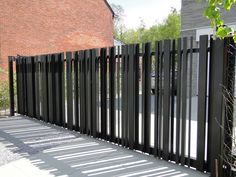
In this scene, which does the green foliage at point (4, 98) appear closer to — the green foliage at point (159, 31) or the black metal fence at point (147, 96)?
the black metal fence at point (147, 96)

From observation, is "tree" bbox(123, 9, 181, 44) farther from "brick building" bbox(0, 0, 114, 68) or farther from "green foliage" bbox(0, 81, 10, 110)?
"green foliage" bbox(0, 81, 10, 110)

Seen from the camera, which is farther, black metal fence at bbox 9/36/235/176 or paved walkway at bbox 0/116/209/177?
paved walkway at bbox 0/116/209/177

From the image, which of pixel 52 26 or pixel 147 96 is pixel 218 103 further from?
pixel 52 26

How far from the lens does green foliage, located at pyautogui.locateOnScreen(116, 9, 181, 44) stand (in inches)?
1508

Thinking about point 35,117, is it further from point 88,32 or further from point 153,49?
point 88,32

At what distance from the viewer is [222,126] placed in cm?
393

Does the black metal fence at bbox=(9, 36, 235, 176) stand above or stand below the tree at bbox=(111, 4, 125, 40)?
below

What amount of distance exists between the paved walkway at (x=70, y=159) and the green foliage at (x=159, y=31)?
100 feet

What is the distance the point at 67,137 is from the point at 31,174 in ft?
6.83

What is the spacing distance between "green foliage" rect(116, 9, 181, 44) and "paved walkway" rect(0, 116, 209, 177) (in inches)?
1203

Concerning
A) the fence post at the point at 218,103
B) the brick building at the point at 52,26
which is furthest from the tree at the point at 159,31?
the fence post at the point at 218,103

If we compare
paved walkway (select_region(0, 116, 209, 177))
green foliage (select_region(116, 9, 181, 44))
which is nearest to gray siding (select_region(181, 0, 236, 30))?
paved walkway (select_region(0, 116, 209, 177))

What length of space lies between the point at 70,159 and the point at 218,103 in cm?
255

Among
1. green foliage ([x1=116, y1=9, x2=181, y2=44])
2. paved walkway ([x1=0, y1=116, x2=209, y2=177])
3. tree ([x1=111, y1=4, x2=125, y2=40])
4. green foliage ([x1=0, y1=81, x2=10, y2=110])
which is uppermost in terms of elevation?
tree ([x1=111, y1=4, x2=125, y2=40])
